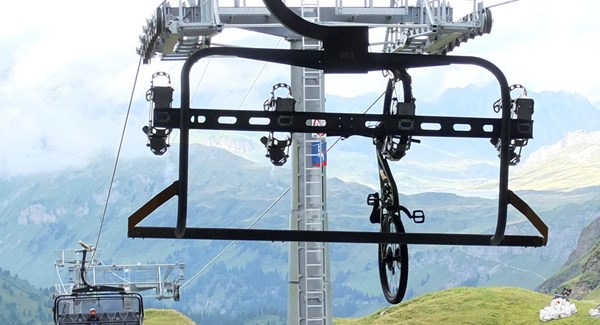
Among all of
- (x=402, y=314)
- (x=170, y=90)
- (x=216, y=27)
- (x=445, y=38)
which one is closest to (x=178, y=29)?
(x=216, y=27)

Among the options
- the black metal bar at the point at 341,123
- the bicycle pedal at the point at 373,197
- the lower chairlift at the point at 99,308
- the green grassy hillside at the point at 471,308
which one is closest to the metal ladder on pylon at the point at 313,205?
the lower chairlift at the point at 99,308

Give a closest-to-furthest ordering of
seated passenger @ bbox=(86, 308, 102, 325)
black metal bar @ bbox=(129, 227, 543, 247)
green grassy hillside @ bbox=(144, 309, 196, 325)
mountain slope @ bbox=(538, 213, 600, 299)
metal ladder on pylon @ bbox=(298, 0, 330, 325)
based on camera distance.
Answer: black metal bar @ bbox=(129, 227, 543, 247)
seated passenger @ bbox=(86, 308, 102, 325)
metal ladder on pylon @ bbox=(298, 0, 330, 325)
green grassy hillside @ bbox=(144, 309, 196, 325)
mountain slope @ bbox=(538, 213, 600, 299)

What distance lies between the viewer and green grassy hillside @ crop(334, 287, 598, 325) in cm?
4778

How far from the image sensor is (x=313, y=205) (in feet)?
98.2

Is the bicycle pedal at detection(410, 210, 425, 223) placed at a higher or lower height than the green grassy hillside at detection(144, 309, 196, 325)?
higher

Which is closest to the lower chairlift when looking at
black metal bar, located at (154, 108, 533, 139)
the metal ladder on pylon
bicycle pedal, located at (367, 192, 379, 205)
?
the metal ladder on pylon

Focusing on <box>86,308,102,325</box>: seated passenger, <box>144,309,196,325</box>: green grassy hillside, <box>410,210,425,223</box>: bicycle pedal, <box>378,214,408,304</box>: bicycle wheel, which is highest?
<box>410,210,425,223</box>: bicycle pedal

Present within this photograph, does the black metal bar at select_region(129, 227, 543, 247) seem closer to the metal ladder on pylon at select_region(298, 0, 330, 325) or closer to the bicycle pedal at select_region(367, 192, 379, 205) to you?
the bicycle pedal at select_region(367, 192, 379, 205)

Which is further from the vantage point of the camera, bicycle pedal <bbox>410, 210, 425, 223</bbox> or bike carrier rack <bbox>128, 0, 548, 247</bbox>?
bicycle pedal <bbox>410, 210, 425, 223</bbox>

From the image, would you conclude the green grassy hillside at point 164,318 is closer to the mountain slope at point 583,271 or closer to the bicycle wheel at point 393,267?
the mountain slope at point 583,271

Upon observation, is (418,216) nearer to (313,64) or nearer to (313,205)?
(313,64)

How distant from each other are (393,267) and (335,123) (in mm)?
1844

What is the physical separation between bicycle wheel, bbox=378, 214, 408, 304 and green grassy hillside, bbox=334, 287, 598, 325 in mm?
38837

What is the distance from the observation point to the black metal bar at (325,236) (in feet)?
18.2
